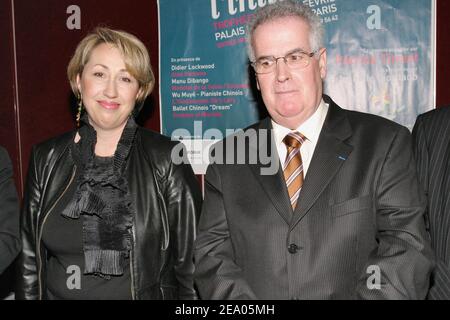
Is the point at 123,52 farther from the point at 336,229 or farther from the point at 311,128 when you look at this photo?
the point at 336,229

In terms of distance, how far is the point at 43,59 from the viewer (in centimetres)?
322

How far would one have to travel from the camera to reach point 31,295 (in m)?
2.36

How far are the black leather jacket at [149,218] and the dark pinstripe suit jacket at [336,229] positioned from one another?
1.20 feet

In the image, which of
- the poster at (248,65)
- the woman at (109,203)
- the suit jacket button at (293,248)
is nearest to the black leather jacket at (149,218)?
the woman at (109,203)

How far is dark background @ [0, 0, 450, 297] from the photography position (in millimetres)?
3141

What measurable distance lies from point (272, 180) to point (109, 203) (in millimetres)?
824

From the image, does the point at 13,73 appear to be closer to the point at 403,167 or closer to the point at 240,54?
the point at 240,54

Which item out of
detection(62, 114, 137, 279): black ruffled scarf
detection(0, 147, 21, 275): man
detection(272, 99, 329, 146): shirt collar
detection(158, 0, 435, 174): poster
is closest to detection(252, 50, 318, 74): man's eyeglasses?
detection(272, 99, 329, 146): shirt collar

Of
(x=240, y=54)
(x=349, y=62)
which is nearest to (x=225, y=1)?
(x=240, y=54)

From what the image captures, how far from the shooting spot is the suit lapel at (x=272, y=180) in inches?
73.5

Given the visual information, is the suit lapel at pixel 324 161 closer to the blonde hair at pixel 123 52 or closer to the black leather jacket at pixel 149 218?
the black leather jacket at pixel 149 218

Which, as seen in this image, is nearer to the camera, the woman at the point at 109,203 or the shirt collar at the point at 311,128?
the shirt collar at the point at 311,128

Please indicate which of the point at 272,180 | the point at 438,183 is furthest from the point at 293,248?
the point at 438,183

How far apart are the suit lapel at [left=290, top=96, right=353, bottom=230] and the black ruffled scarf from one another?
856mm
